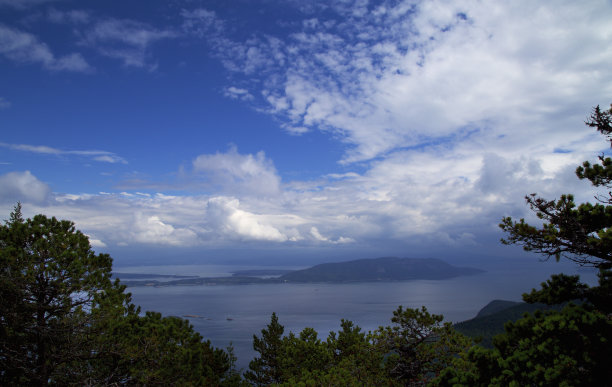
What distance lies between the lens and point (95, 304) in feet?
37.0

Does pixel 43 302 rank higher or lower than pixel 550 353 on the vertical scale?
higher

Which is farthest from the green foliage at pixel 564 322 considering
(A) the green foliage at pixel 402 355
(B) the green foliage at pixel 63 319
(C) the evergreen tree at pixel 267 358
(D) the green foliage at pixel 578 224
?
(C) the evergreen tree at pixel 267 358

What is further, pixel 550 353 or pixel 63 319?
pixel 63 319

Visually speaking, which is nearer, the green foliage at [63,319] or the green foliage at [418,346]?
the green foliage at [63,319]

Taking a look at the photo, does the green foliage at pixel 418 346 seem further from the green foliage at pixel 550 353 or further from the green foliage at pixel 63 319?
the green foliage at pixel 63 319

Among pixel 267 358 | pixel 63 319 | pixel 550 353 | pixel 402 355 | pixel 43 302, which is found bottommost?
pixel 267 358

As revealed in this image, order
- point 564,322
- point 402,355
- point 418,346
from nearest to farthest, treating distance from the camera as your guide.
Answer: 1. point 564,322
2. point 418,346
3. point 402,355

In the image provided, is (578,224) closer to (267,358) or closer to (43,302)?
(43,302)

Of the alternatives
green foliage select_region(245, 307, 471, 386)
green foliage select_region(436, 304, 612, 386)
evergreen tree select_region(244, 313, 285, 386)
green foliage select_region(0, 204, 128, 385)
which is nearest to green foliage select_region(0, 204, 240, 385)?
green foliage select_region(0, 204, 128, 385)

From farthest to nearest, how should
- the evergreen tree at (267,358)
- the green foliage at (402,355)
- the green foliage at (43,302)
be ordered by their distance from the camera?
the evergreen tree at (267,358)
the green foliage at (402,355)
the green foliage at (43,302)

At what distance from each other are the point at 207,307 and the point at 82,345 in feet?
620

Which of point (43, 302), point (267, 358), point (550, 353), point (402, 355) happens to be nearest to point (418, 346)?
point (402, 355)

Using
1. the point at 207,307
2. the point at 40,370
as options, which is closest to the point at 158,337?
the point at 40,370

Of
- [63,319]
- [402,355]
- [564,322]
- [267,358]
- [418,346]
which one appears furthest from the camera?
[267,358]
